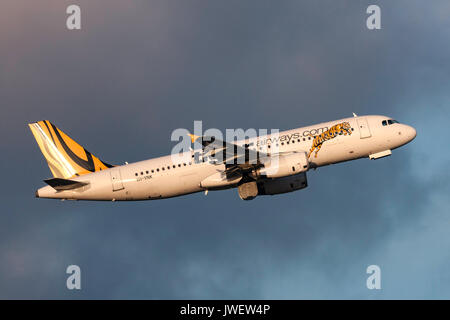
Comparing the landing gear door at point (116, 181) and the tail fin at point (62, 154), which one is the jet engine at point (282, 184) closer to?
the landing gear door at point (116, 181)

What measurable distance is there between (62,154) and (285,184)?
23073mm

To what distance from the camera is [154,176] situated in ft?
191

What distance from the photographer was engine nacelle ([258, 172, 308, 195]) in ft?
199

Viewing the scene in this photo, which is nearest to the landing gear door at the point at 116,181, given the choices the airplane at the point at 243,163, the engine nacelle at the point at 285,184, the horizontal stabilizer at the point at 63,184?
the airplane at the point at 243,163

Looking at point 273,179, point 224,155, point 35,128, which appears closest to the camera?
point 224,155

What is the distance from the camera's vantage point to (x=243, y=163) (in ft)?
184

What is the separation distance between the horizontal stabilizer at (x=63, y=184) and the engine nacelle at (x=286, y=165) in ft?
57.6

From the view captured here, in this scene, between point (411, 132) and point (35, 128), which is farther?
point (35, 128)

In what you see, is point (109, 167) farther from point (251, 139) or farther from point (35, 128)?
point (251, 139)

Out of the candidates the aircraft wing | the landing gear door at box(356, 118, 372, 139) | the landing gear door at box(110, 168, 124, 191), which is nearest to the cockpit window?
the landing gear door at box(356, 118, 372, 139)

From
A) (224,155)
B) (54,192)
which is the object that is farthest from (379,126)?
(54,192)

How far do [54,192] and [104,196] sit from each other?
4.70 metres

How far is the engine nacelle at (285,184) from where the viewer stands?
6072 centimetres

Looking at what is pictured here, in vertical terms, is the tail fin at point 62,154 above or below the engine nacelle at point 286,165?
above
